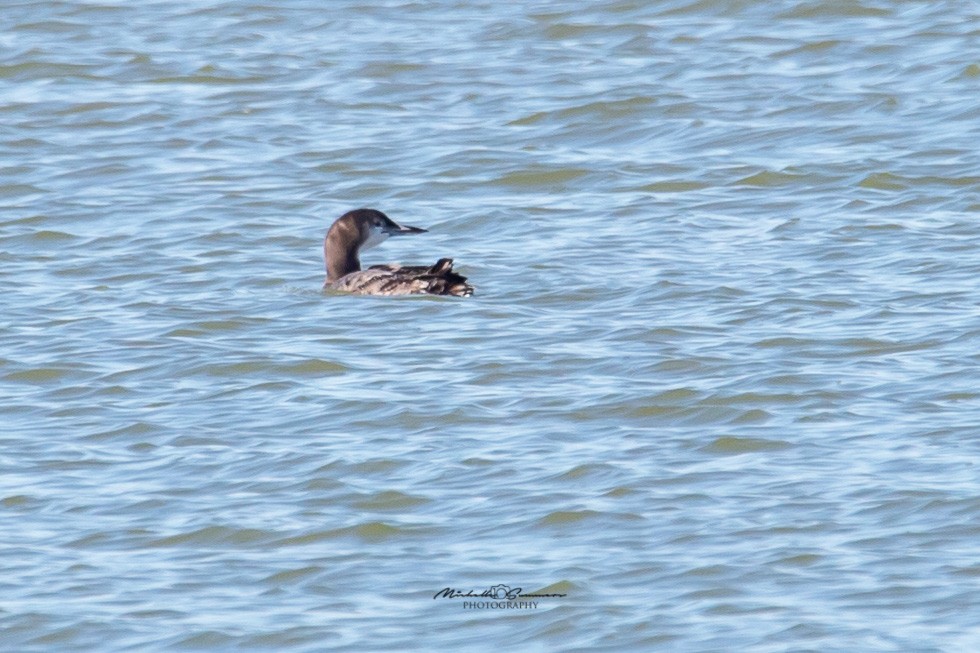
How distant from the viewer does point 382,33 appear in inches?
766

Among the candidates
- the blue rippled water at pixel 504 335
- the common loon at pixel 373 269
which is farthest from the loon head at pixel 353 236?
the blue rippled water at pixel 504 335

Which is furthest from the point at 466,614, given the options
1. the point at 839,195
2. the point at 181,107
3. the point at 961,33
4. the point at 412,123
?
the point at 961,33

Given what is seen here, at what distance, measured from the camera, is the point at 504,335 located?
36.4 feet

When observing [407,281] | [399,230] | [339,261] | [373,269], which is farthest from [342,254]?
[407,281]

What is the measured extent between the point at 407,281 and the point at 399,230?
927 mm

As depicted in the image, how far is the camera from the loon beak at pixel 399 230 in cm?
1308

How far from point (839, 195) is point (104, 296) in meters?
4.63

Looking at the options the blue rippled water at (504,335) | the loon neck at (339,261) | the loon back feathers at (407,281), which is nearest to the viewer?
the blue rippled water at (504,335)

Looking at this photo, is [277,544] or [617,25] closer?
[277,544]

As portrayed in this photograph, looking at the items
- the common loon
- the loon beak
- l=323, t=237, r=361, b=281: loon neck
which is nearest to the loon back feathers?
the common loon

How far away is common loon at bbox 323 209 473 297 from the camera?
11867mm

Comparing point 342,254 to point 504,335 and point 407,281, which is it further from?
point 504,335

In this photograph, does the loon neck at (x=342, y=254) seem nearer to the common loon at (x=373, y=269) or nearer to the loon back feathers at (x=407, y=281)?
the common loon at (x=373, y=269)

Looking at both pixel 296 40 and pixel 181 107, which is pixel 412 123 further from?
pixel 296 40
